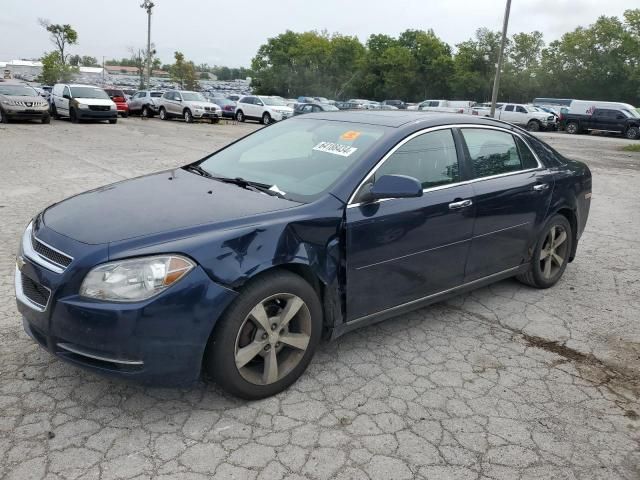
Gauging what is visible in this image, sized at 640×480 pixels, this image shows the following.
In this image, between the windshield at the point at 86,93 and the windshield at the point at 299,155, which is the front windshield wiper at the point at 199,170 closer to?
the windshield at the point at 299,155

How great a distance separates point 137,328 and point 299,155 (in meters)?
1.77

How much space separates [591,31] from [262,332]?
223 ft

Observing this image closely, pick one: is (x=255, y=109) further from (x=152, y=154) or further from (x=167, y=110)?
(x=152, y=154)

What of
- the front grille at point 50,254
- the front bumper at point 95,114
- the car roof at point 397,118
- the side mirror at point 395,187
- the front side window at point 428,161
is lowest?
the front bumper at point 95,114

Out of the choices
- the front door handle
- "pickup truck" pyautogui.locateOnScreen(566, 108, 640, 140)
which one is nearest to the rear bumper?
the front door handle

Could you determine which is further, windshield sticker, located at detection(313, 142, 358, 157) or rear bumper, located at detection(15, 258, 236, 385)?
windshield sticker, located at detection(313, 142, 358, 157)

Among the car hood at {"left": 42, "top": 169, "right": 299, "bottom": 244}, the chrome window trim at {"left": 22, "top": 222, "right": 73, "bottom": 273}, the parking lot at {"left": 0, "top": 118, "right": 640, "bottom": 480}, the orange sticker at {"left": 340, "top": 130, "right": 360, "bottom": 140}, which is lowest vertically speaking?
the parking lot at {"left": 0, "top": 118, "right": 640, "bottom": 480}

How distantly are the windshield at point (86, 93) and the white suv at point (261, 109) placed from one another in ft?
27.4

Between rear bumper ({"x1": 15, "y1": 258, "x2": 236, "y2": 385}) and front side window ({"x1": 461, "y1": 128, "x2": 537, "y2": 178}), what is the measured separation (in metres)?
2.30

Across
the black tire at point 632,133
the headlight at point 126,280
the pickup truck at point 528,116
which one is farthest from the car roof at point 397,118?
the pickup truck at point 528,116

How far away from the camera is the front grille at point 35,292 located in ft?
9.19

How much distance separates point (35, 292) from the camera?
289 cm

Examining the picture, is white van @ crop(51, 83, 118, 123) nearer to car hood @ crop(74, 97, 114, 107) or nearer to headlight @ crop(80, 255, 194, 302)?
car hood @ crop(74, 97, 114, 107)

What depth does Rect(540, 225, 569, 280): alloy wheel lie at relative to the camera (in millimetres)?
4910
